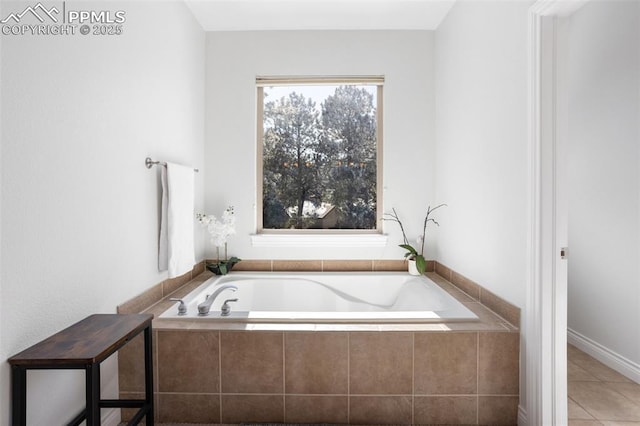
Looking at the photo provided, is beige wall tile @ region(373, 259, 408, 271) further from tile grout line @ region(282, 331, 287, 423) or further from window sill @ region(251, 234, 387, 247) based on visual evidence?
tile grout line @ region(282, 331, 287, 423)

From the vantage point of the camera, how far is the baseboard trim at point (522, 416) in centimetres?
155

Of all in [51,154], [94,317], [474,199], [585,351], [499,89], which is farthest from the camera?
[585,351]

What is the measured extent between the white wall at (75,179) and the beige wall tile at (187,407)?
0.89 feet

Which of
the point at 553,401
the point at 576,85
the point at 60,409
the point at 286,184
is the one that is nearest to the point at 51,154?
the point at 60,409

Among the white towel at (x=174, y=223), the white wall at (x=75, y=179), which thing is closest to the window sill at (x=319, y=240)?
the white towel at (x=174, y=223)

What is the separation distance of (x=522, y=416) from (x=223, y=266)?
81.5 inches

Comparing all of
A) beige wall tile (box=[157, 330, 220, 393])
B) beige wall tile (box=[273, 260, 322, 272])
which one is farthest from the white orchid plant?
beige wall tile (box=[157, 330, 220, 393])

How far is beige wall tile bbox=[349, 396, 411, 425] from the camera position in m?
1.61

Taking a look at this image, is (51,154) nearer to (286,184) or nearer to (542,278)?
(286,184)

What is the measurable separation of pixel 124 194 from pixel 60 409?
3.08ft

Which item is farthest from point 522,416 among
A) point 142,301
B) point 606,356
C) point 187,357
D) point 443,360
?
point 142,301

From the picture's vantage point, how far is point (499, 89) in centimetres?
181

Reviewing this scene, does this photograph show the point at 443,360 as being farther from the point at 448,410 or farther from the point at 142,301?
Answer: the point at 142,301

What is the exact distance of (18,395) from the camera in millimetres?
1054
